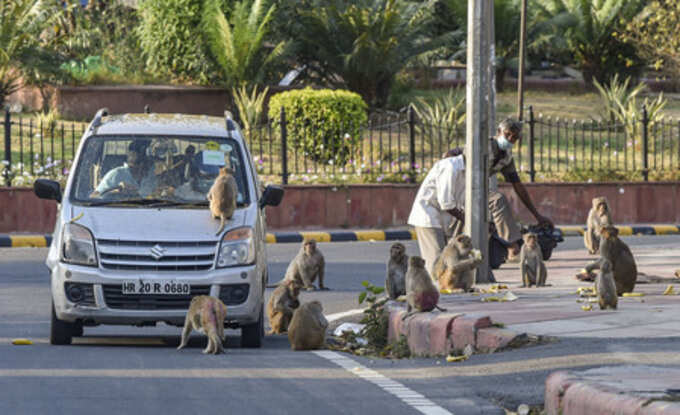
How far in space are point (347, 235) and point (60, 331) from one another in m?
12.8

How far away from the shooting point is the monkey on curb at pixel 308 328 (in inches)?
426

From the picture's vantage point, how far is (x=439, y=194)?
13.4m

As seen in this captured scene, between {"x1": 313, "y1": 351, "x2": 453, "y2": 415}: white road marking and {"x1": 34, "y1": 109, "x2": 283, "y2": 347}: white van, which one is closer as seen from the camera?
{"x1": 313, "y1": 351, "x2": 453, "y2": 415}: white road marking

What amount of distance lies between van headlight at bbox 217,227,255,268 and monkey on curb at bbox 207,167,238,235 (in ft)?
0.38

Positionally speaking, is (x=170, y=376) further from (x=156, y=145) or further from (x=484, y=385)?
(x=156, y=145)

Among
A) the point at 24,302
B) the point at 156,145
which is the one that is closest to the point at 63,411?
the point at 156,145

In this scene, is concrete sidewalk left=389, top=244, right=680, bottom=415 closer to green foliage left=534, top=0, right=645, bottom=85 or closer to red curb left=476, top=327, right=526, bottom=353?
red curb left=476, top=327, right=526, bottom=353

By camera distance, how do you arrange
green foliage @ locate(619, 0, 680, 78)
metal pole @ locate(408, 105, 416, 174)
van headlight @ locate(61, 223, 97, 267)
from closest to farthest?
van headlight @ locate(61, 223, 97, 267) → metal pole @ locate(408, 105, 416, 174) → green foliage @ locate(619, 0, 680, 78)

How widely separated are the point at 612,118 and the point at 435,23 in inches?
392

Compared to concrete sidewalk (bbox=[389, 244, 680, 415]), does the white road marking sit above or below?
below

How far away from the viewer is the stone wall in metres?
23.2

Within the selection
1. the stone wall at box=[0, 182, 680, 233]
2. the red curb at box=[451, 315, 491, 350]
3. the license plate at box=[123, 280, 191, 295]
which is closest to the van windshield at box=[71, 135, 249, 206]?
the license plate at box=[123, 280, 191, 295]

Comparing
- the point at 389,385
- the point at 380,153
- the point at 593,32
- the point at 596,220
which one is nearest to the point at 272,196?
the point at 389,385

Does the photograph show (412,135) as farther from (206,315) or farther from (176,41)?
(206,315)
